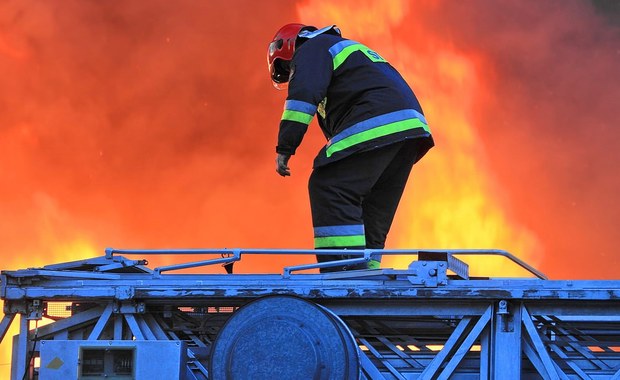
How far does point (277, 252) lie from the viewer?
415 centimetres

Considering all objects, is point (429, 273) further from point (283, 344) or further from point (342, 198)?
point (342, 198)

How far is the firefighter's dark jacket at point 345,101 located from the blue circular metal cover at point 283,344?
123 cm

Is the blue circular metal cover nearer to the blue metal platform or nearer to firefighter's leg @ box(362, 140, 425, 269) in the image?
the blue metal platform

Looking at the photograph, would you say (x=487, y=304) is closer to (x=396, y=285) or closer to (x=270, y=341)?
(x=396, y=285)

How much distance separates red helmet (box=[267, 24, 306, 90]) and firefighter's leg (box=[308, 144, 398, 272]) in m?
0.85

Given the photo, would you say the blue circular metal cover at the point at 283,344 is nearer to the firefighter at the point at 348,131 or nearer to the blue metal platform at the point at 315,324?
the blue metal platform at the point at 315,324

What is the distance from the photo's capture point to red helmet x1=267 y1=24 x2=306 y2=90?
550cm

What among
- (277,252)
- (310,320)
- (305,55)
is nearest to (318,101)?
(305,55)

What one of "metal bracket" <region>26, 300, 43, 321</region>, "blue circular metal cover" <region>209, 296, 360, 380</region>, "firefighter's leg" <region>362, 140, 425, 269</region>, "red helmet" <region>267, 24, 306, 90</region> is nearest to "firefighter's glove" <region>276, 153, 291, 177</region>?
"firefighter's leg" <region>362, 140, 425, 269</region>

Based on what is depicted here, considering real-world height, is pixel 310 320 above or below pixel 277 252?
below

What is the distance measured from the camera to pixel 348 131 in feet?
16.6

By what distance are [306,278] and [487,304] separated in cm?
80

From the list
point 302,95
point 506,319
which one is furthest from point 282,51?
point 506,319

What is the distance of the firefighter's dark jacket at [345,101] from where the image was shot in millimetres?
4941
